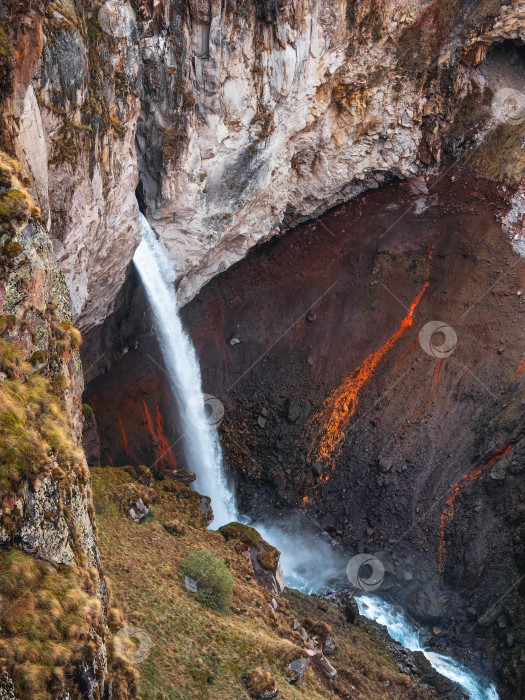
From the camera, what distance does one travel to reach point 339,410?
21672mm

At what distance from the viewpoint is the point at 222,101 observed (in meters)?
16.3

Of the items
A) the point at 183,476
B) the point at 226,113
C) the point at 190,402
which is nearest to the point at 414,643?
the point at 183,476

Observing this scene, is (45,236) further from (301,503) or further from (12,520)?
(301,503)

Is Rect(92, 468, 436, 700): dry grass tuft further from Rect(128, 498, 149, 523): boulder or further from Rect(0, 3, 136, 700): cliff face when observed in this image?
Rect(0, 3, 136, 700): cliff face

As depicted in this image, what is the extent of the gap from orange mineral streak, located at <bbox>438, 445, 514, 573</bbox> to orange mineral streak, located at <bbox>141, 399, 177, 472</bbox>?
9637 millimetres

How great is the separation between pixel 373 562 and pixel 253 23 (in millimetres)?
17396

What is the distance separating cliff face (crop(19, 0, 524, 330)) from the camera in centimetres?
1202

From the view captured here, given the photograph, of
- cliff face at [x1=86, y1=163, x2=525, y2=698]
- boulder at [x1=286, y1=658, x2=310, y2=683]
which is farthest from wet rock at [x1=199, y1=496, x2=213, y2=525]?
boulder at [x1=286, y1=658, x2=310, y2=683]

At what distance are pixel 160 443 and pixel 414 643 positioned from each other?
10.4 metres

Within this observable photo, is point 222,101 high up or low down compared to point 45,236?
up

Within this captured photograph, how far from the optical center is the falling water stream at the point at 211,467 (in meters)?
16.7

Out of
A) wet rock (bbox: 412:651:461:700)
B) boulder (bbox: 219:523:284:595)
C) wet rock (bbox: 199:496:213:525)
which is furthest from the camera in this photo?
wet rock (bbox: 199:496:213:525)

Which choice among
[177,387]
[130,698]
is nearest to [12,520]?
[130,698]

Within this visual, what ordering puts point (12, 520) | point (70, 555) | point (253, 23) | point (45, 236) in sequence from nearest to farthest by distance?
point (12, 520) → point (70, 555) → point (45, 236) → point (253, 23)
